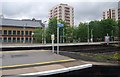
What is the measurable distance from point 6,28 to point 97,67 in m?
55.4

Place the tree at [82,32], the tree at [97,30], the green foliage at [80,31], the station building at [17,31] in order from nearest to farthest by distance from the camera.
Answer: the green foliage at [80,31] < the tree at [97,30] < the tree at [82,32] < the station building at [17,31]

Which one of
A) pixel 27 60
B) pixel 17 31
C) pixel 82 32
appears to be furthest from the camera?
pixel 17 31

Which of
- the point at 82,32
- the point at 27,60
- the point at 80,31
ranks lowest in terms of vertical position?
the point at 27,60

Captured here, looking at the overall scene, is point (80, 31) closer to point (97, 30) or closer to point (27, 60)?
point (97, 30)

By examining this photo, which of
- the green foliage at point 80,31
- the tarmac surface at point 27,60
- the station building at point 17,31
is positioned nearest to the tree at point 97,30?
the green foliage at point 80,31

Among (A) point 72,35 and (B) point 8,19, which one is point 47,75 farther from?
(B) point 8,19

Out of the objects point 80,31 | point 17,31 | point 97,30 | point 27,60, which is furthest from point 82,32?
point 27,60

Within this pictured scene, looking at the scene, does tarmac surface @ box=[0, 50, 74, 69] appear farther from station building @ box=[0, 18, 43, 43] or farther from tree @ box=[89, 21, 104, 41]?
station building @ box=[0, 18, 43, 43]

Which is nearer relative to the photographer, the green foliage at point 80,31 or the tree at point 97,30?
the green foliage at point 80,31

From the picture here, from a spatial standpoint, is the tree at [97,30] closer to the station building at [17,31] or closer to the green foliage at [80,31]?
the green foliage at [80,31]

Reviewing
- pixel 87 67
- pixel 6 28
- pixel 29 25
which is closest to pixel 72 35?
pixel 29 25

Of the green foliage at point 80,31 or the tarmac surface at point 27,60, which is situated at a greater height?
the green foliage at point 80,31

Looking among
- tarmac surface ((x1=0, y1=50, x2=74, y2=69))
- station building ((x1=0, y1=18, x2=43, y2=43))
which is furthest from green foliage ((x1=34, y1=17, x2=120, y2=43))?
tarmac surface ((x1=0, y1=50, x2=74, y2=69))

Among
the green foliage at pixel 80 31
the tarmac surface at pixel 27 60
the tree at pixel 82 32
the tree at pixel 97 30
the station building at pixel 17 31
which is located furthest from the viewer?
the station building at pixel 17 31
